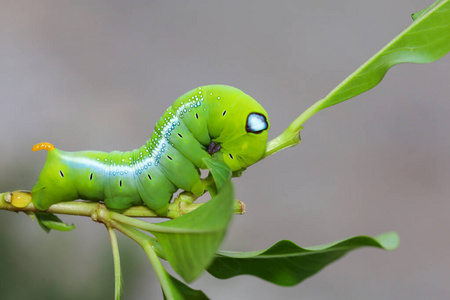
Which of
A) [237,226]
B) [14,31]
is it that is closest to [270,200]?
[237,226]

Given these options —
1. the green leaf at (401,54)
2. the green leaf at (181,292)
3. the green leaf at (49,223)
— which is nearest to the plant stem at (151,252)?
the green leaf at (181,292)

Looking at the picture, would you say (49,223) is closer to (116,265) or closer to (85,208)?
(85,208)

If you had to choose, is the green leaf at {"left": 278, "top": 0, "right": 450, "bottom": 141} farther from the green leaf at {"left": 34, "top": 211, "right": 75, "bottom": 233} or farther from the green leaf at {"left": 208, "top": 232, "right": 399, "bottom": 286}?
→ the green leaf at {"left": 34, "top": 211, "right": 75, "bottom": 233}

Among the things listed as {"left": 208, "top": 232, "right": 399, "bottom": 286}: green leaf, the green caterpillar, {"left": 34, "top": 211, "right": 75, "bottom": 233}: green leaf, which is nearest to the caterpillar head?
the green caterpillar

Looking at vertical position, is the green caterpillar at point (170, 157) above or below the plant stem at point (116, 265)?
above

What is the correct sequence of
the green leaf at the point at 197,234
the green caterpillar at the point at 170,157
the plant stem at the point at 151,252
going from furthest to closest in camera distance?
the green caterpillar at the point at 170,157 < the plant stem at the point at 151,252 < the green leaf at the point at 197,234

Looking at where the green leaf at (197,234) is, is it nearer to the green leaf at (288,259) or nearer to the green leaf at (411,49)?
the green leaf at (288,259)

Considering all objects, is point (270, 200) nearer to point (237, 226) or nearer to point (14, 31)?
point (237, 226)

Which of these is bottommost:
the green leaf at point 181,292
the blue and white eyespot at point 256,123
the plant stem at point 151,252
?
the green leaf at point 181,292
